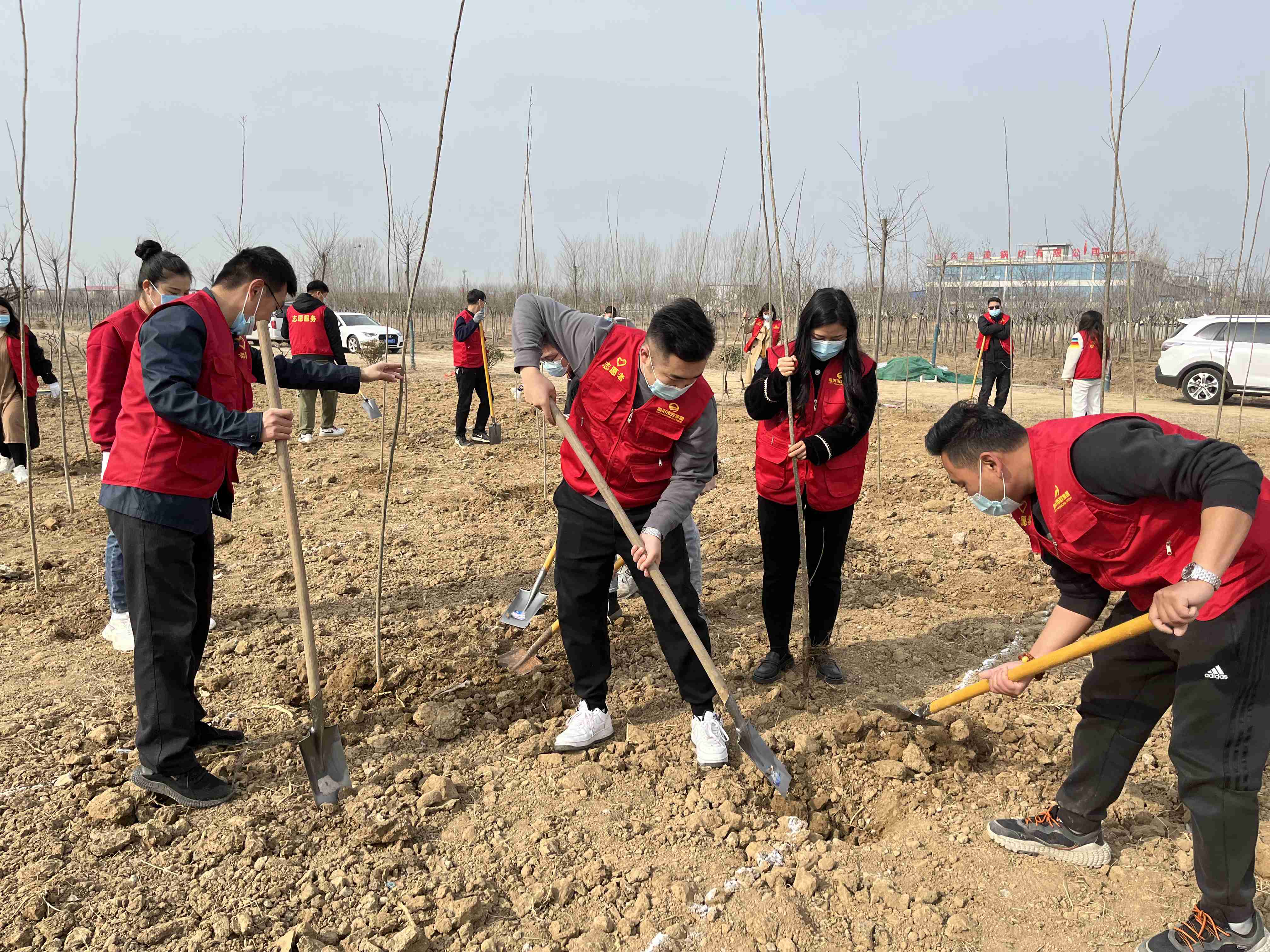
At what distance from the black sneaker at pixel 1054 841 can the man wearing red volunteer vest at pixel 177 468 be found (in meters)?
2.35

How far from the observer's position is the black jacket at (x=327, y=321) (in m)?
7.45

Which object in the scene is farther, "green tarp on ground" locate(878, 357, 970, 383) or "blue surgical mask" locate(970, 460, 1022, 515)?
"green tarp on ground" locate(878, 357, 970, 383)

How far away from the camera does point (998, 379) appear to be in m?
10.4

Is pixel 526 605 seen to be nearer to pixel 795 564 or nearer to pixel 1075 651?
pixel 795 564

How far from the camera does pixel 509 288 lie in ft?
116

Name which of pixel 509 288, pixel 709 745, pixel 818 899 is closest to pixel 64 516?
pixel 709 745

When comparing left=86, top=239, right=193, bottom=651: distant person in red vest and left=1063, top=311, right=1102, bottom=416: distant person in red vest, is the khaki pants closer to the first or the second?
left=86, top=239, right=193, bottom=651: distant person in red vest

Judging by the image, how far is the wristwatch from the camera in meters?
1.61

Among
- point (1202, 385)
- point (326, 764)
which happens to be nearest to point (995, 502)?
point (326, 764)

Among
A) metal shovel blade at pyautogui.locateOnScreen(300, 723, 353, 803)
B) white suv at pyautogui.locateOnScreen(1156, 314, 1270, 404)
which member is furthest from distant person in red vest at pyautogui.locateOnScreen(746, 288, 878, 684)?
white suv at pyautogui.locateOnScreen(1156, 314, 1270, 404)

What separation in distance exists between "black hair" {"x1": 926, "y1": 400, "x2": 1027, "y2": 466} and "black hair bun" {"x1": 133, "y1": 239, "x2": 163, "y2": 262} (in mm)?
3429

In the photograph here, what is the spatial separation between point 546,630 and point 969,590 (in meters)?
2.39

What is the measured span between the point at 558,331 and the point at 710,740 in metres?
1.46

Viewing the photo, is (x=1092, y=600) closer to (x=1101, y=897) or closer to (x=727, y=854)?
(x=1101, y=897)
